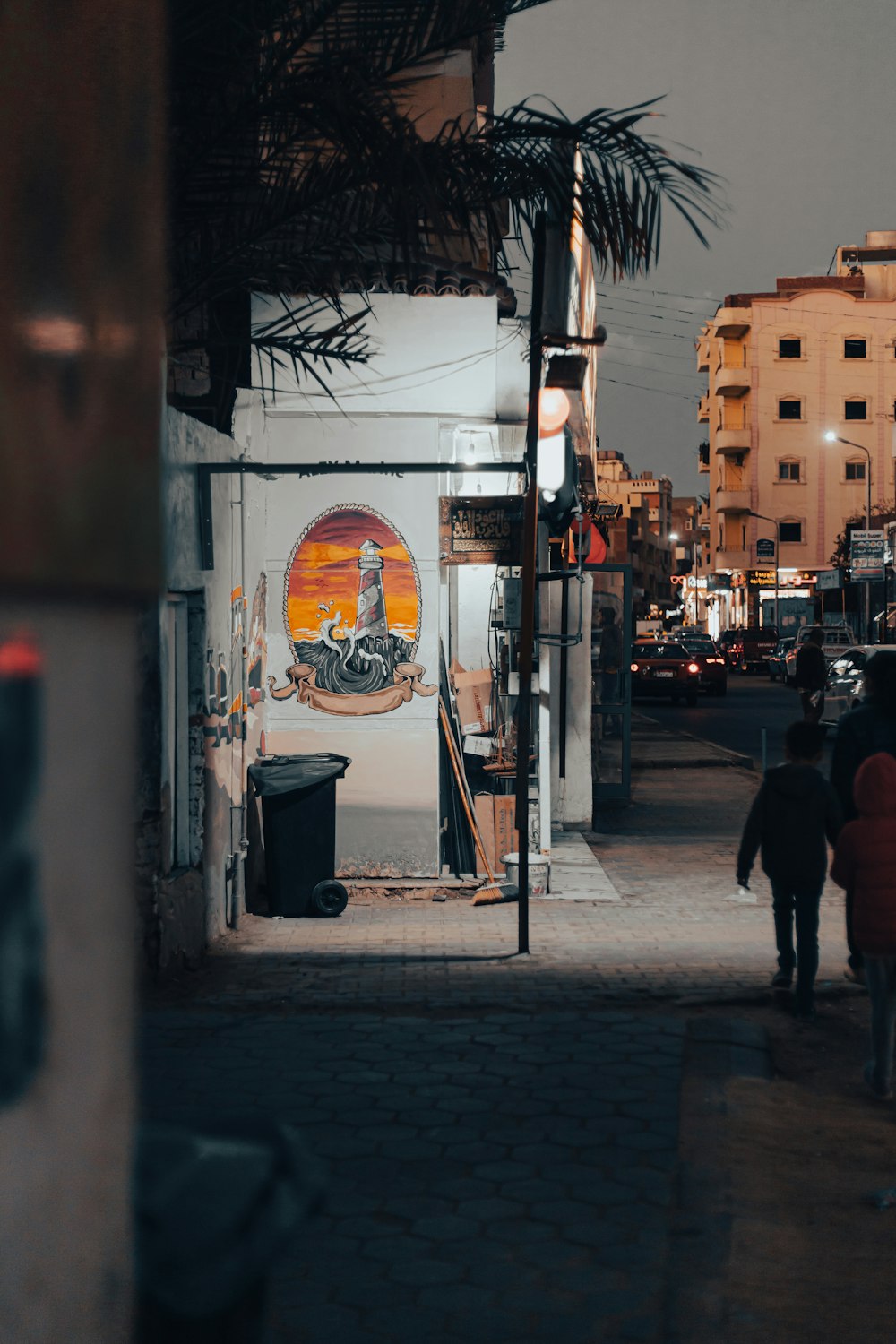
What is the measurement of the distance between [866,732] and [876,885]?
6.52 feet

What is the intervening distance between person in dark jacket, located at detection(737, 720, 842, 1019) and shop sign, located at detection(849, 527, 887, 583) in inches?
1699

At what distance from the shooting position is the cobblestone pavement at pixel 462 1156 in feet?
12.9

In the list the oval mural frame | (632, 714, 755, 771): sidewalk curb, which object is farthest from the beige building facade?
the oval mural frame

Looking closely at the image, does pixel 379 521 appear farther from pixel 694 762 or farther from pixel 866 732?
pixel 694 762

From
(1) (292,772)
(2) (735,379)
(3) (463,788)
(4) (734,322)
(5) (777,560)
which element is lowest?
(3) (463,788)

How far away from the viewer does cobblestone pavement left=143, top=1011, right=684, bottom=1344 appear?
3.94 m

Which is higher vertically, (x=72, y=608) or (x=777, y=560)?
(x=777, y=560)

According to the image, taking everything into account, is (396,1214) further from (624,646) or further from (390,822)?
(624,646)

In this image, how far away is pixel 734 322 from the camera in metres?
78.5

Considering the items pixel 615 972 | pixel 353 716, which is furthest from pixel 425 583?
pixel 615 972

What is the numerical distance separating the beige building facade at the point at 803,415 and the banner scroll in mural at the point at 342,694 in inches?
2700

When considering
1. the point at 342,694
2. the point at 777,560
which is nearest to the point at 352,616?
the point at 342,694

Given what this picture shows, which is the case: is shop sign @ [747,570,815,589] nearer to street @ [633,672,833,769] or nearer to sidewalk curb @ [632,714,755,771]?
street @ [633,672,833,769]

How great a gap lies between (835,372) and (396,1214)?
79.4 meters
